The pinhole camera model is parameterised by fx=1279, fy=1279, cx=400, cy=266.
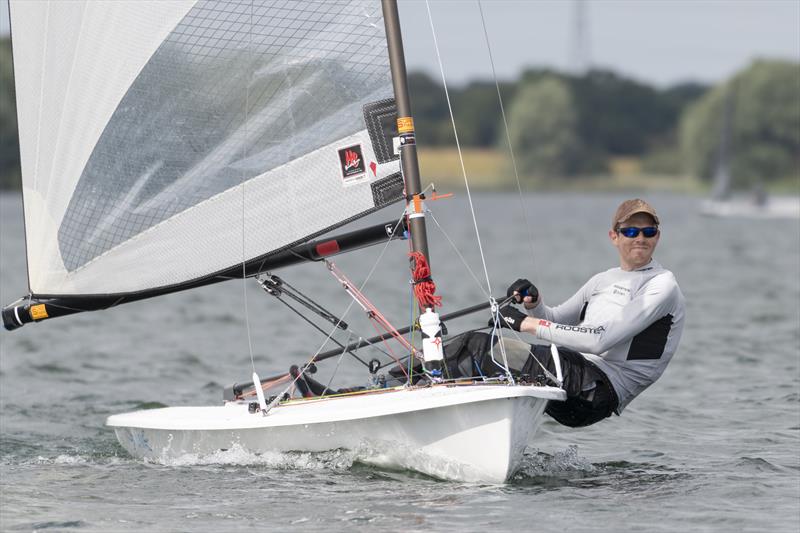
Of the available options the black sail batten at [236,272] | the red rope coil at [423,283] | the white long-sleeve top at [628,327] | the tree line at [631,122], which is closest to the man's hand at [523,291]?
the white long-sleeve top at [628,327]

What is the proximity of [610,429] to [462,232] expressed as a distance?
30.6 m

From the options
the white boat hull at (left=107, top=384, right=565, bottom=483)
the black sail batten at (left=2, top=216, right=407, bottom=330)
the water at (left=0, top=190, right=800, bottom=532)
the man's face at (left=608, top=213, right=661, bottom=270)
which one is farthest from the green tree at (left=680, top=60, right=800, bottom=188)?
the white boat hull at (left=107, top=384, right=565, bottom=483)

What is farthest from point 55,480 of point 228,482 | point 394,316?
point 394,316

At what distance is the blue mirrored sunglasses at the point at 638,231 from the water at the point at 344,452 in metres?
1.22

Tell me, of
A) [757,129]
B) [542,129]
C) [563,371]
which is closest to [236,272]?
[563,371]

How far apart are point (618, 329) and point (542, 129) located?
249 ft

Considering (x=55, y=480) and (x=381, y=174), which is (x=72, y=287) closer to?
(x=55, y=480)

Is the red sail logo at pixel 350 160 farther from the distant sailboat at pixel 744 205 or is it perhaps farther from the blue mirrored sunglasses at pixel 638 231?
the distant sailboat at pixel 744 205

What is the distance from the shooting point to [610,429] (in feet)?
26.7

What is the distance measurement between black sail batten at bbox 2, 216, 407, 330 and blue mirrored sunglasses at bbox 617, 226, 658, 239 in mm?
1092

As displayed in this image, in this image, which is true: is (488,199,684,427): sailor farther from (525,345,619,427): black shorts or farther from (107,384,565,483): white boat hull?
(107,384,565,483): white boat hull

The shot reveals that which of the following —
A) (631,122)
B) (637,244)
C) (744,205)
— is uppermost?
(631,122)

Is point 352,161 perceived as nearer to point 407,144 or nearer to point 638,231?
point 407,144

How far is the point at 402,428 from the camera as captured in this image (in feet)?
19.7
